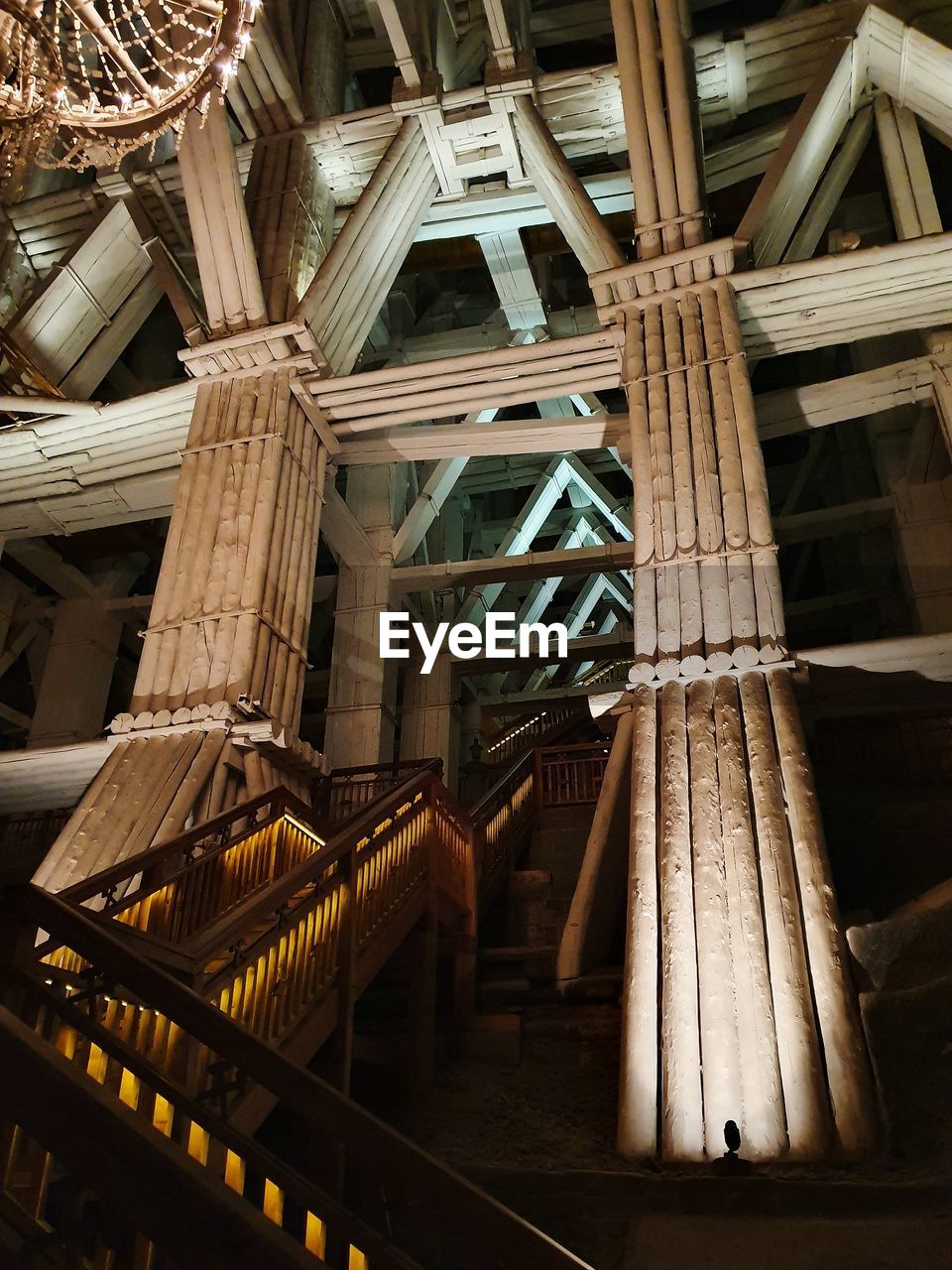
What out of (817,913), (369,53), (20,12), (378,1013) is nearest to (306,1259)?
(817,913)

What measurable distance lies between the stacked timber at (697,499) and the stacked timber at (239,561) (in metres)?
2.88

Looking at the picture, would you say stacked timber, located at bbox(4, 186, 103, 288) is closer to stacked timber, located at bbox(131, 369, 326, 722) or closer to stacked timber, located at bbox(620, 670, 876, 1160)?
stacked timber, located at bbox(131, 369, 326, 722)

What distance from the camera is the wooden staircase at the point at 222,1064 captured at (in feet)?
5.92

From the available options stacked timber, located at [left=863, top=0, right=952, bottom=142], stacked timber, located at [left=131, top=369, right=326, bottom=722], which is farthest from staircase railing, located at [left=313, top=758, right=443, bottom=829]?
stacked timber, located at [left=863, top=0, right=952, bottom=142]

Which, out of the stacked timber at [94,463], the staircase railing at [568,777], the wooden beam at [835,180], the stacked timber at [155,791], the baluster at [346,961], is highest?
the wooden beam at [835,180]

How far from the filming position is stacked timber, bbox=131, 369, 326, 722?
7.87m

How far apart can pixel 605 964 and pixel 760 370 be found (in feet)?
42.1

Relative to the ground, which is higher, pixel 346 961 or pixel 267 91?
pixel 267 91

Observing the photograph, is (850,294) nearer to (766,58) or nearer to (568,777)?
(766,58)

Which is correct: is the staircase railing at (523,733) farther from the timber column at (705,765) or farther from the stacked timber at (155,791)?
the stacked timber at (155,791)

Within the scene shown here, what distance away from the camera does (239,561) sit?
829 cm

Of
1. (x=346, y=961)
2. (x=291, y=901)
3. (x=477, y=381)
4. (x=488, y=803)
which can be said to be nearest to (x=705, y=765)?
(x=346, y=961)

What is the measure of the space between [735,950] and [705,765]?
1193mm

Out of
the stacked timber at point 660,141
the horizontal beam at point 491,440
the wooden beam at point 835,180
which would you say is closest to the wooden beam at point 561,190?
the stacked timber at point 660,141
